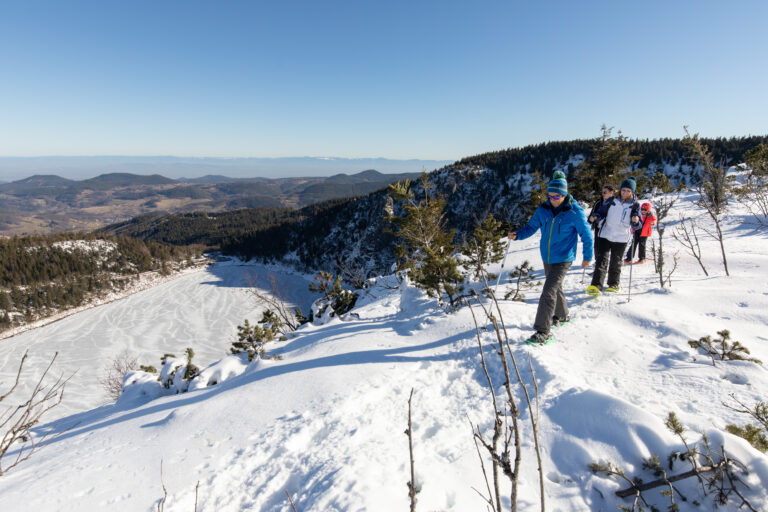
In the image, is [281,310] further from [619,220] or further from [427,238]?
[619,220]

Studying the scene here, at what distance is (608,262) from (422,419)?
5450mm

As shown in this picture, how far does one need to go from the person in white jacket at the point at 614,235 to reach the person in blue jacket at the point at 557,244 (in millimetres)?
1784

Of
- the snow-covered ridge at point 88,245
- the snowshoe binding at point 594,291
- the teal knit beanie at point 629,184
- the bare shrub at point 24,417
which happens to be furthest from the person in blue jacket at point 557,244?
the snow-covered ridge at point 88,245

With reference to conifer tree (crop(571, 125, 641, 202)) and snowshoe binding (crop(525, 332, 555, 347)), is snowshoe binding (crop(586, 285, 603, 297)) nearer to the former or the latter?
snowshoe binding (crop(525, 332, 555, 347))

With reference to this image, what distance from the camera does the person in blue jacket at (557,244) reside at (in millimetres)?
4949

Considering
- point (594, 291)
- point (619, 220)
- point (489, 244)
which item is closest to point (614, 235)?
point (619, 220)

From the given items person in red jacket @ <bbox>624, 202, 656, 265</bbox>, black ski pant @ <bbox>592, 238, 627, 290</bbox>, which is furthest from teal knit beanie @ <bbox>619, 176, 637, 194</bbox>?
black ski pant @ <bbox>592, 238, 627, 290</bbox>

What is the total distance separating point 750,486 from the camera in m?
2.30

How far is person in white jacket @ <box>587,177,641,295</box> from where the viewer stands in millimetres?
6465

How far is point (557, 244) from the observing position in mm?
5125

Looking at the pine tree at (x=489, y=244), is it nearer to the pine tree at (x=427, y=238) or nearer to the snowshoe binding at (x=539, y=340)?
the pine tree at (x=427, y=238)

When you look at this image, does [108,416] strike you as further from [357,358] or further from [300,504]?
[300,504]

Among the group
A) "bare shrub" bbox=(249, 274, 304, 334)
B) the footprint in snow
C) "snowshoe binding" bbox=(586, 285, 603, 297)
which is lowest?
"bare shrub" bbox=(249, 274, 304, 334)

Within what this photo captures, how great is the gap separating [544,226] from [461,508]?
4228mm
